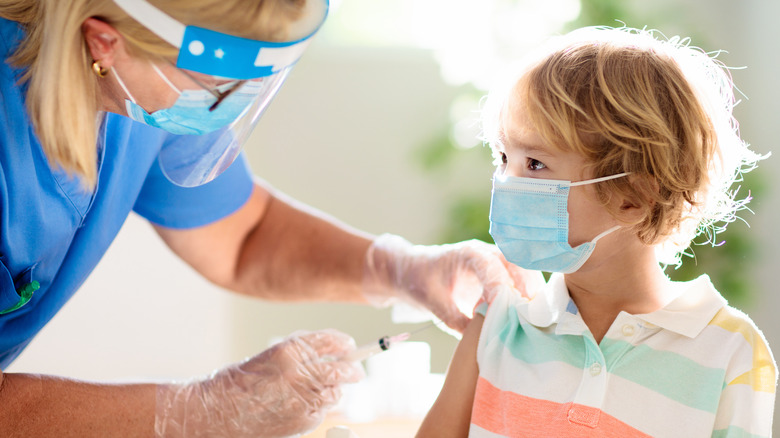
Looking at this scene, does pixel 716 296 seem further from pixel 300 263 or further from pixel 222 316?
pixel 222 316

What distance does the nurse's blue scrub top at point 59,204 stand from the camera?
119cm

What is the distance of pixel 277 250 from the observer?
174 centimetres

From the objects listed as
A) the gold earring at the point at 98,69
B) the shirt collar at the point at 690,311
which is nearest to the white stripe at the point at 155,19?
the gold earring at the point at 98,69

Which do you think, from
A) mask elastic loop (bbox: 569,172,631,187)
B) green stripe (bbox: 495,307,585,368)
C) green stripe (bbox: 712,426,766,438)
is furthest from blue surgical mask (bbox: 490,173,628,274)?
green stripe (bbox: 712,426,766,438)

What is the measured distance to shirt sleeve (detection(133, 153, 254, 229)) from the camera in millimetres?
1594

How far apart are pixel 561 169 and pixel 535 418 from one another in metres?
0.39

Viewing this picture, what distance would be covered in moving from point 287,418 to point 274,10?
683mm

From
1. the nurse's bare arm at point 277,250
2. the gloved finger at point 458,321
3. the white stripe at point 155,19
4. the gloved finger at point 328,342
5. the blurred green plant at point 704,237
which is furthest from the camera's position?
the blurred green plant at point 704,237

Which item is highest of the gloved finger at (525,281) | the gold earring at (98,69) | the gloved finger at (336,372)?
the gold earring at (98,69)

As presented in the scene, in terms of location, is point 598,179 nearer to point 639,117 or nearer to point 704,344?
point 639,117

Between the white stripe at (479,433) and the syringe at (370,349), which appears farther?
the syringe at (370,349)

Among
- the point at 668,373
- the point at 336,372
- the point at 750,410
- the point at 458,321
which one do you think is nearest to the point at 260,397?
the point at 336,372

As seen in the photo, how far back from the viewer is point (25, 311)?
1338mm

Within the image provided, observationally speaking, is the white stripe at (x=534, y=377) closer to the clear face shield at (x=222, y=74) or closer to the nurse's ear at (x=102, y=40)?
the clear face shield at (x=222, y=74)
